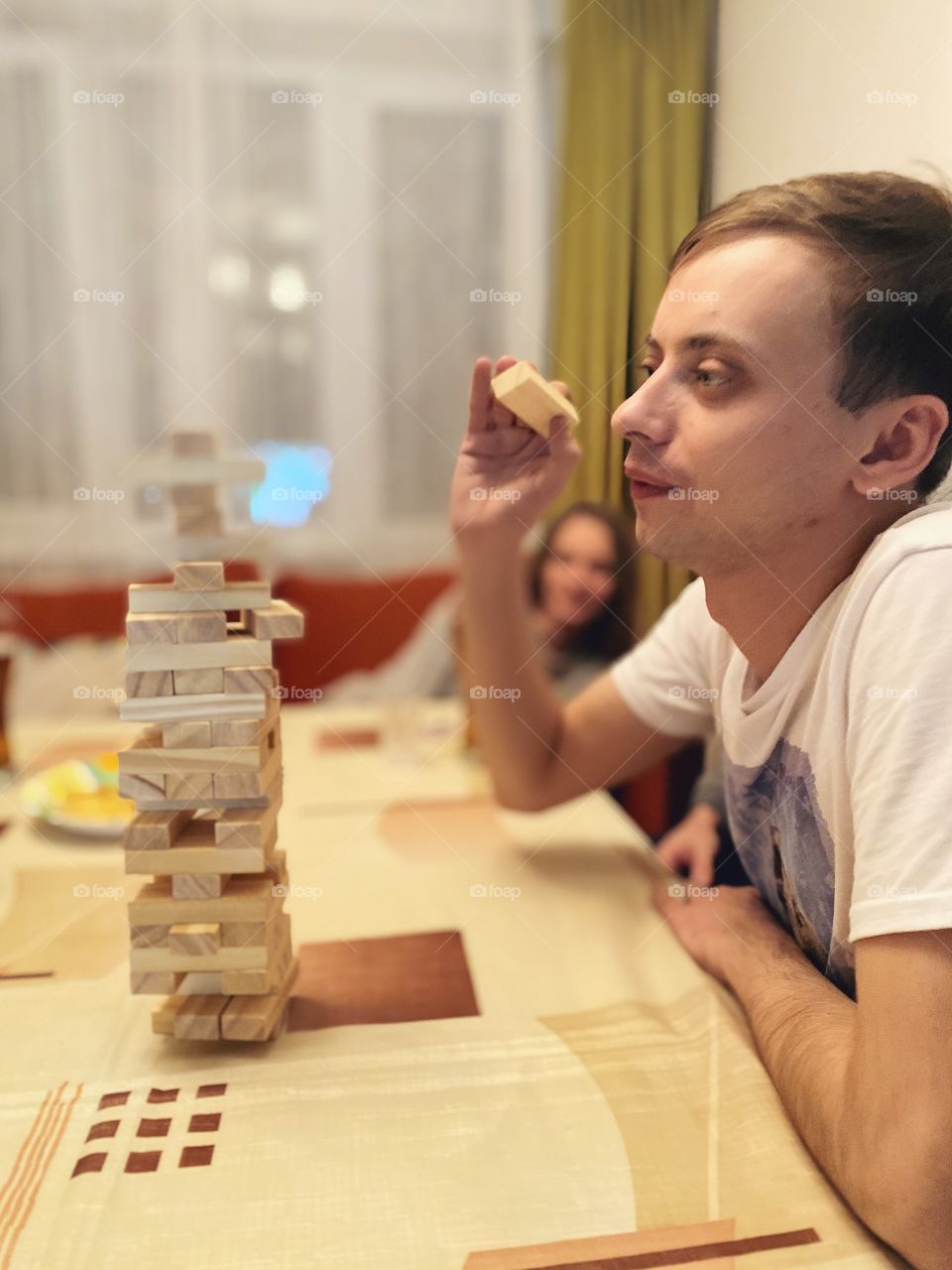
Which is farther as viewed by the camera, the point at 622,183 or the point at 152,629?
the point at 622,183

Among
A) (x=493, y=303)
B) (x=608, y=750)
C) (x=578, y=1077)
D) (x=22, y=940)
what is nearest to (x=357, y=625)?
(x=493, y=303)

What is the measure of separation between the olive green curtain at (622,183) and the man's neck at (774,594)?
13 centimetres

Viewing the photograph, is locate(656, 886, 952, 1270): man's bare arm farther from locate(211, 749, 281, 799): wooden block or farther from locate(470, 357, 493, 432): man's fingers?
locate(470, 357, 493, 432): man's fingers

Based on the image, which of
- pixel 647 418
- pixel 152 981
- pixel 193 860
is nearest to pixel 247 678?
pixel 193 860

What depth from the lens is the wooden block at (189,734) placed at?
2.23 ft

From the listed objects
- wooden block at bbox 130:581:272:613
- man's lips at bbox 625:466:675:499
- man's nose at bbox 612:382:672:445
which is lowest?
wooden block at bbox 130:581:272:613

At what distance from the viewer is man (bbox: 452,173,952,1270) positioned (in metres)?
0.54

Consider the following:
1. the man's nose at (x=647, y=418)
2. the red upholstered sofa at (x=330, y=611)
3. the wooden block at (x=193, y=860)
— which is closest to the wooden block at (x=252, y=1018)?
the wooden block at (x=193, y=860)

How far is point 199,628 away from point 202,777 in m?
0.11

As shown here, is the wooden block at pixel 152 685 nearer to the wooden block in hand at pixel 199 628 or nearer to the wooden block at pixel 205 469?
the wooden block in hand at pixel 199 628

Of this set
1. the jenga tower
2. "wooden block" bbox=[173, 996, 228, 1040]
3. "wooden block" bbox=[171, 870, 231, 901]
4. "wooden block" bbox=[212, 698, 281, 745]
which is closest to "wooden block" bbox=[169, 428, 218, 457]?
the jenga tower

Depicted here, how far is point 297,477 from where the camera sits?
263 cm

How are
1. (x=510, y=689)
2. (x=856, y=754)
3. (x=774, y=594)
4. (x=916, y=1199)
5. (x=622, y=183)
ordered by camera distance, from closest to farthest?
1. (x=916, y=1199)
2. (x=856, y=754)
3. (x=774, y=594)
4. (x=622, y=183)
5. (x=510, y=689)

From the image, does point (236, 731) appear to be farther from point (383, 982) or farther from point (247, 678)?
point (383, 982)
